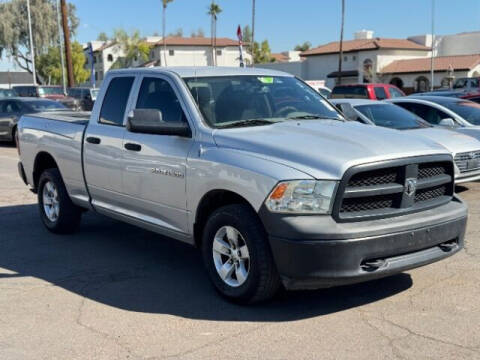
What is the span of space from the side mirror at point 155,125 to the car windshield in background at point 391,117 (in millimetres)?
5672

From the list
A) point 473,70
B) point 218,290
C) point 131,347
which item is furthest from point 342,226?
point 473,70

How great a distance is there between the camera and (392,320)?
4523 millimetres

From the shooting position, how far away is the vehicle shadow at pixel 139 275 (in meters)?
4.86

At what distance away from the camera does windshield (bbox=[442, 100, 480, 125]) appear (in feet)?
37.4

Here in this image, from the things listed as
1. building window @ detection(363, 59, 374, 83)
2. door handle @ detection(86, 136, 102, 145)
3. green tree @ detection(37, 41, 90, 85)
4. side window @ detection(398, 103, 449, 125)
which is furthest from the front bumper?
green tree @ detection(37, 41, 90, 85)

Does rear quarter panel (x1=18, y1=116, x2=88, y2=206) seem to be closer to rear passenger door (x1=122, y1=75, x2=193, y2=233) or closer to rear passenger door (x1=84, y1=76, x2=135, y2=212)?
rear passenger door (x1=84, y1=76, x2=135, y2=212)

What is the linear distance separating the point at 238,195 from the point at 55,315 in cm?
171

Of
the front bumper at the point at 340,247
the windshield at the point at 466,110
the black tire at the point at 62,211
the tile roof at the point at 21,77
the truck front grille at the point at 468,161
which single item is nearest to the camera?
the front bumper at the point at 340,247

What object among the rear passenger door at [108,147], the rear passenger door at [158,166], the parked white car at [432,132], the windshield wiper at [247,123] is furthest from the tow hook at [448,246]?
the parked white car at [432,132]

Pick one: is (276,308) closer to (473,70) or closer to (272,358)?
(272,358)

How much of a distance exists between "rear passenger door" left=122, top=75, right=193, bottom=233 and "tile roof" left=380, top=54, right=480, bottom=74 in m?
51.8

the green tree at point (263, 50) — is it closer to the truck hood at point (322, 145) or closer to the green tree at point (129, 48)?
the green tree at point (129, 48)

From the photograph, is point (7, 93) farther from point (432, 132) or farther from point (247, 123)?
point (247, 123)

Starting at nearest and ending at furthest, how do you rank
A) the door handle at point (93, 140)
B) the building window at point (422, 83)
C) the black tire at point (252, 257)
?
the black tire at point (252, 257) → the door handle at point (93, 140) → the building window at point (422, 83)
